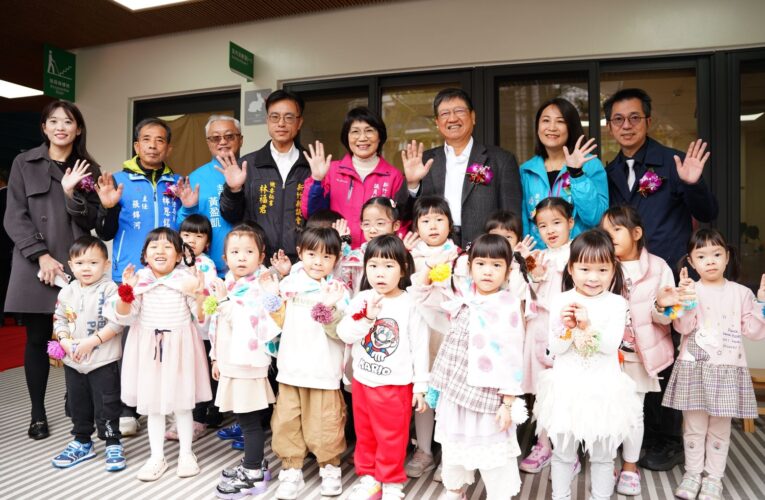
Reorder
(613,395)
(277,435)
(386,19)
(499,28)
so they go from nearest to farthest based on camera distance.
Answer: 1. (613,395)
2. (277,435)
3. (499,28)
4. (386,19)

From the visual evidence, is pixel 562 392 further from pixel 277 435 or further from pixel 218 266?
pixel 218 266

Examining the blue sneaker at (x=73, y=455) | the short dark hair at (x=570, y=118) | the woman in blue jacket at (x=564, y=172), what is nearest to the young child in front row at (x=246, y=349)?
the blue sneaker at (x=73, y=455)

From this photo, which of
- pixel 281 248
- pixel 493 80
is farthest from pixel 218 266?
pixel 493 80

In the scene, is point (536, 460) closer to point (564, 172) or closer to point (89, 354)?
point (564, 172)

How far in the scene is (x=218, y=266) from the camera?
3.33 meters

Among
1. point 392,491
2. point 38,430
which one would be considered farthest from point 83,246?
point 392,491

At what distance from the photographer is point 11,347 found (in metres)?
6.29

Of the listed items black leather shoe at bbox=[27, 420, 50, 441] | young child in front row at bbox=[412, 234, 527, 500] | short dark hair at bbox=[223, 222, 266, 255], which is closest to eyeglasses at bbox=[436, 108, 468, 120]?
young child in front row at bbox=[412, 234, 527, 500]

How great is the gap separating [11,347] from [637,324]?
6538mm

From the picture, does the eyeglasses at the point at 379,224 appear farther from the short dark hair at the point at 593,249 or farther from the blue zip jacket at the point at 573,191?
the short dark hair at the point at 593,249

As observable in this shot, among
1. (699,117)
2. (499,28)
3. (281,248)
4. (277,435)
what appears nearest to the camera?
(277,435)

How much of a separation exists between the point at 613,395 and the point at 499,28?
3229 millimetres

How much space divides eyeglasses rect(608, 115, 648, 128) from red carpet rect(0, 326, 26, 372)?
18.5 feet

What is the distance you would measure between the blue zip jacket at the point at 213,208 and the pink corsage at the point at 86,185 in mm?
511
